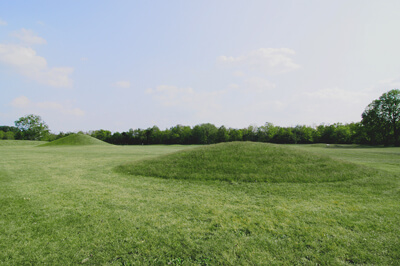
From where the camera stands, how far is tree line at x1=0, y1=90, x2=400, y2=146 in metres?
51.8

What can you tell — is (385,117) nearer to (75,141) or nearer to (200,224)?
(200,224)

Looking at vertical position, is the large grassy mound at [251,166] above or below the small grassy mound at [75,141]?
below

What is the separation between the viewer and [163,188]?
382 inches

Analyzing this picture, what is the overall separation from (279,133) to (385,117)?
1537 inches

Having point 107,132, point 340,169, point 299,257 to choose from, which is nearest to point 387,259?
point 299,257

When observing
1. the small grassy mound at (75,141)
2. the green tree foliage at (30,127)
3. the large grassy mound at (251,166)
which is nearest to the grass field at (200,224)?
the large grassy mound at (251,166)

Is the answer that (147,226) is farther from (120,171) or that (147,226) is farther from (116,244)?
(120,171)

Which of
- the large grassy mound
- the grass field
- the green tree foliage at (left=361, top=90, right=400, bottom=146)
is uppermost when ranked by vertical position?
the green tree foliage at (left=361, top=90, right=400, bottom=146)

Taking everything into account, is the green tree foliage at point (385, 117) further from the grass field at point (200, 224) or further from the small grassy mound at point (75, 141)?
the small grassy mound at point (75, 141)

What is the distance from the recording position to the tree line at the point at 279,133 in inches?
2040

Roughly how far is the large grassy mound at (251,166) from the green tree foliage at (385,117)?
54384 millimetres

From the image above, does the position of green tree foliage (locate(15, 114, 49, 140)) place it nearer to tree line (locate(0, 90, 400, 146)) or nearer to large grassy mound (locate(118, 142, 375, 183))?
tree line (locate(0, 90, 400, 146))

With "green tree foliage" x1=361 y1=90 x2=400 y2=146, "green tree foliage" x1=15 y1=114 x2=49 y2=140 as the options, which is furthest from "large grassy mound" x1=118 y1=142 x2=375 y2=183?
"green tree foliage" x1=15 y1=114 x2=49 y2=140

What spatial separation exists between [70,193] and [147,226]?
17.0 feet
